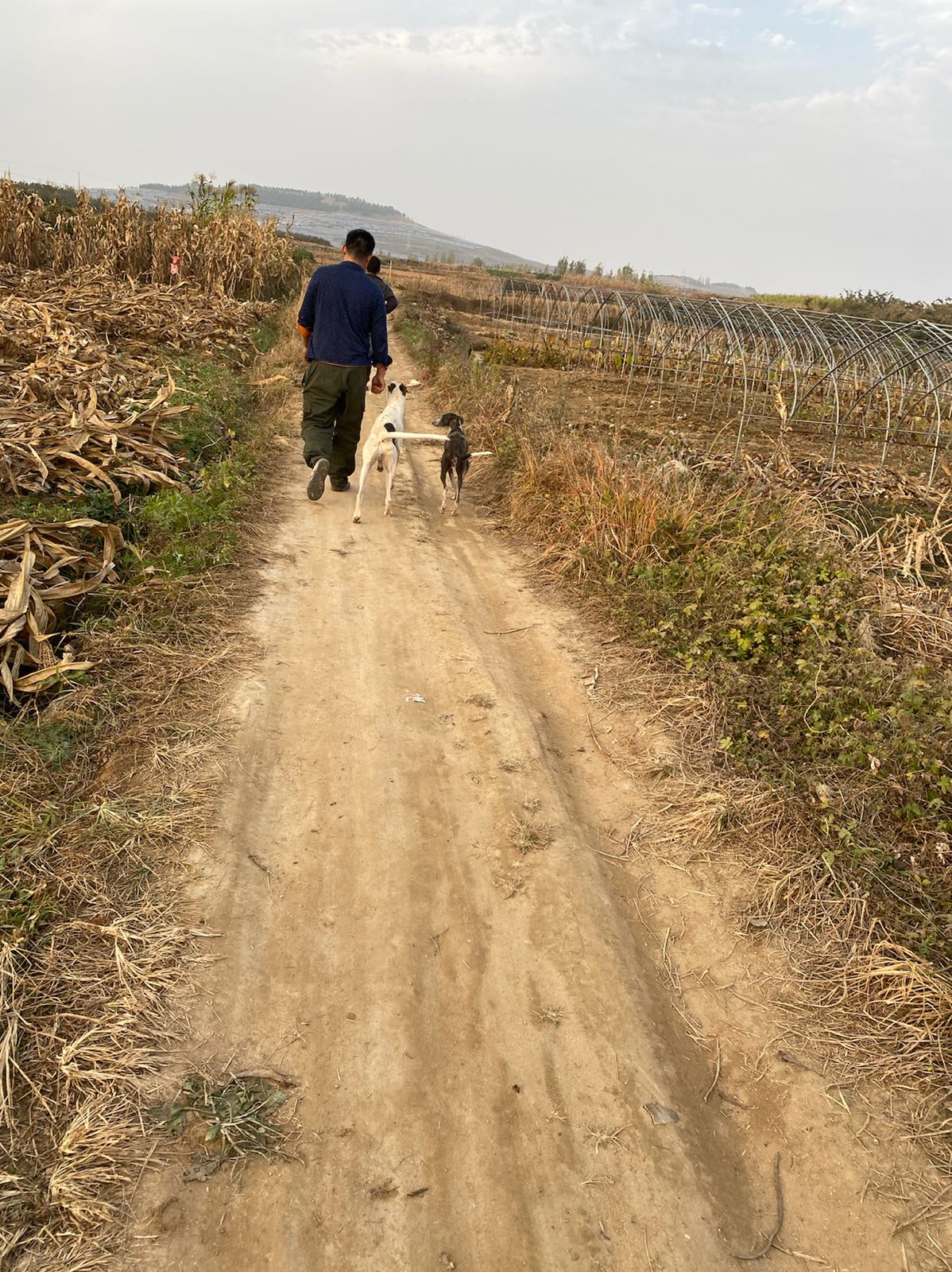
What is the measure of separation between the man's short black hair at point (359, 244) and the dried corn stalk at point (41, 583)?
3.20 metres

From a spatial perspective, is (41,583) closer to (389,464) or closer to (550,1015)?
(389,464)

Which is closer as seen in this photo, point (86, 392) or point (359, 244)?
point (359, 244)

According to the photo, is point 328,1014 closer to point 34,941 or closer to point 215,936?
point 215,936

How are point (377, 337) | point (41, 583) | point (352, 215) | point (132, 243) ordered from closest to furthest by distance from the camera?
point (41, 583) → point (377, 337) → point (132, 243) → point (352, 215)

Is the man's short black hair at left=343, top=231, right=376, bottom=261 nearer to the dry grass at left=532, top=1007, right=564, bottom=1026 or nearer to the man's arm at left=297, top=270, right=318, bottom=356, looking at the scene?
the man's arm at left=297, top=270, right=318, bottom=356

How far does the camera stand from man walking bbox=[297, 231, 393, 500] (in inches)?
227

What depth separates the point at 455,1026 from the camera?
7.70ft

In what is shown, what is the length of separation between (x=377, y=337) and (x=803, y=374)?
45.7 feet

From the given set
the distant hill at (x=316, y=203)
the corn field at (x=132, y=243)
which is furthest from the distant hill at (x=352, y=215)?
the corn field at (x=132, y=243)

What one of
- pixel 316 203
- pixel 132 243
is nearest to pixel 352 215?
pixel 316 203

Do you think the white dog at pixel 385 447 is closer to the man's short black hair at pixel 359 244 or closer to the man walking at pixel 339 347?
the man walking at pixel 339 347

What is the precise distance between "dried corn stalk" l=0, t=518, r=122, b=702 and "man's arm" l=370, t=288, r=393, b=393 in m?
2.71

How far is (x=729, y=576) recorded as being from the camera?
4648mm

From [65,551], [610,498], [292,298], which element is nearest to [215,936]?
[65,551]
